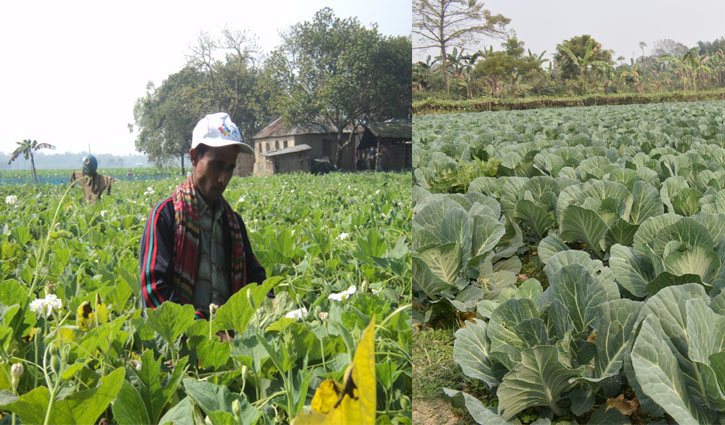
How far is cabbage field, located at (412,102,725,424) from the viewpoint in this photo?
1.11m

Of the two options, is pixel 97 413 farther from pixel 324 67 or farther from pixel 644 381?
pixel 644 381

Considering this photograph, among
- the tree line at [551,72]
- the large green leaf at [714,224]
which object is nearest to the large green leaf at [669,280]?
the large green leaf at [714,224]

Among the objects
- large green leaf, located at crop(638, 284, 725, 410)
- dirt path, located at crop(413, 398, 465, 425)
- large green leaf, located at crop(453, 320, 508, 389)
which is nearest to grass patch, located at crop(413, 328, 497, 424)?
dirt path, located at crop(413, 398, 465, 425)

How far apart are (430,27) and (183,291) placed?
24.0m

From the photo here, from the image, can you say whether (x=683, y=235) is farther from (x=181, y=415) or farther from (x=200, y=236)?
(x=181, y=415)

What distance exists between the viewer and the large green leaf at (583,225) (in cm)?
215

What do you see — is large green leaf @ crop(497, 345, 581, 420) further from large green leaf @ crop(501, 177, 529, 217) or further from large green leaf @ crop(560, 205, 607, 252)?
large green leaf @ crop(501, 177, 529, 217)

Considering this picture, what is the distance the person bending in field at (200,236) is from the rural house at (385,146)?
0.66 ft

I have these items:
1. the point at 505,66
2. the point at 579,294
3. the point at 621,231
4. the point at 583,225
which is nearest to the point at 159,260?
the point at 579,294

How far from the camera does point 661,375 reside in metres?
1.01

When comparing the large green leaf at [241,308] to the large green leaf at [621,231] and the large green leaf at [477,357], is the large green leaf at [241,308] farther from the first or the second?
the large green leaf at [621,231]

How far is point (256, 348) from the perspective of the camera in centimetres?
72

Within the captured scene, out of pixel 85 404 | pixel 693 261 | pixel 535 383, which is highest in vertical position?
pixel 85 404

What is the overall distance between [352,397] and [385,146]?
0.62 meters
